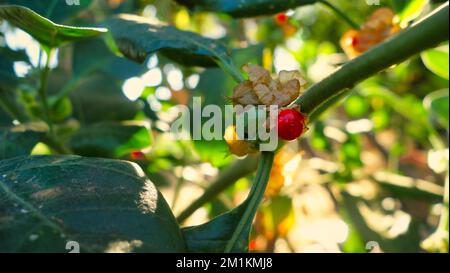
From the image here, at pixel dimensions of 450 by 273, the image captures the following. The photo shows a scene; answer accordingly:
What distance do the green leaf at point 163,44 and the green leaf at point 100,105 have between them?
0.31m

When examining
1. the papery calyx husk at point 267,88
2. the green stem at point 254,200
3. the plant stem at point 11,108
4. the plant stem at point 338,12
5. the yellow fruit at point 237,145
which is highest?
→ the plant stem at point 338,12

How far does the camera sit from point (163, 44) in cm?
60

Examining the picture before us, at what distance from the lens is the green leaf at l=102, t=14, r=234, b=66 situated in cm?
60

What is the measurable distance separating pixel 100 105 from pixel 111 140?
225 mm

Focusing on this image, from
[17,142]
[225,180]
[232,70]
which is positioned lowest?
[225,180]

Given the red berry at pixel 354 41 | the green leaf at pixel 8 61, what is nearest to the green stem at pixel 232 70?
the red berry at pixel 354 41

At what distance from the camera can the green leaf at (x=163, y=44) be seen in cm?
60

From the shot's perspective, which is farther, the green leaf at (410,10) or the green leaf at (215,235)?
the green leaf at (410,10)

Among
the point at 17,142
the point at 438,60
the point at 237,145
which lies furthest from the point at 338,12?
the point at 17,142

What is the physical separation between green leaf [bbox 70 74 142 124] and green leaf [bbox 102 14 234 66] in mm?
313

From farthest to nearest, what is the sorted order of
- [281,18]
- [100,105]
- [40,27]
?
[281,18] → [100,105] → [40,27]

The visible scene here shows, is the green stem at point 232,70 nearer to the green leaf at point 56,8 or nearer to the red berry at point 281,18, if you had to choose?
the green leaf at point 56,8

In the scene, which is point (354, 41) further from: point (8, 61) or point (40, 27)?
point (8, 61)

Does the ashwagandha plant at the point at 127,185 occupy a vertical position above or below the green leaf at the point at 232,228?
above
